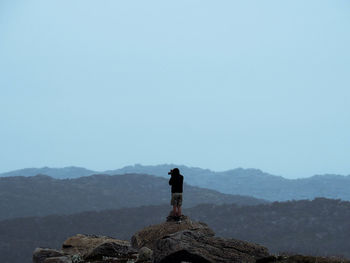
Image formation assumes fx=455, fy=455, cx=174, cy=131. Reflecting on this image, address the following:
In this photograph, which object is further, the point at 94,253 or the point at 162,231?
the point at 162,231

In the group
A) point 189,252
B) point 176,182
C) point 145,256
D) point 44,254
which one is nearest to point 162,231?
point 176,182

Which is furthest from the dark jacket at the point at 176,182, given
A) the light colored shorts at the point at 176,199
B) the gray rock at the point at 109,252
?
the gray rock at the point at 109,252

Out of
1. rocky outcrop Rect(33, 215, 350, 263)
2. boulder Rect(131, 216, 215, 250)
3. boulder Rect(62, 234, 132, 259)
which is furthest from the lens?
boulder Rect(131, 216, 215, 250)

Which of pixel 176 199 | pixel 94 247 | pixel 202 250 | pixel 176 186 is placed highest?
pixel 176 186

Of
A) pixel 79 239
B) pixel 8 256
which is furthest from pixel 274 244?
pixel 79 239

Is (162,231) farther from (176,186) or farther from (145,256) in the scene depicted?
(145,256)

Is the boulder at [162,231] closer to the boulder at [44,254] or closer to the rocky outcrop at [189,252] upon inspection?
the rocky outcrop at [189,252]

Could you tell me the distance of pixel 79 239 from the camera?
2858cm

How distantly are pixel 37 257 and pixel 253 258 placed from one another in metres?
13.0

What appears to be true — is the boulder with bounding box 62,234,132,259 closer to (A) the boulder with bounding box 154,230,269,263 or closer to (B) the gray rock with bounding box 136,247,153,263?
(B) the gray rock with bounding box 136,247,153,263

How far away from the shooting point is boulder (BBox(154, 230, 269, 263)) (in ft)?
55.4

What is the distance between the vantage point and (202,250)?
17.3 meters

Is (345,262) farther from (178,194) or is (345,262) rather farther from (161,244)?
(178,194)

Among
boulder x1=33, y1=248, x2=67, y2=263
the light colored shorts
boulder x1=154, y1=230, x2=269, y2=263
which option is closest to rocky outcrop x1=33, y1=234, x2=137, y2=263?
boulder x1=33, y1=248, x2=67, y2=263
